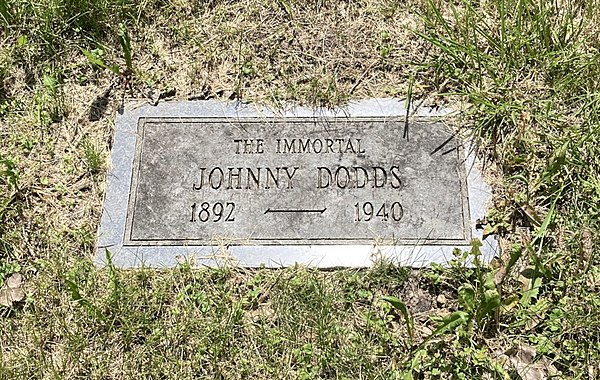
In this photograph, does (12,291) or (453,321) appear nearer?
(453,321)

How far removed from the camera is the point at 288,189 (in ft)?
9.27

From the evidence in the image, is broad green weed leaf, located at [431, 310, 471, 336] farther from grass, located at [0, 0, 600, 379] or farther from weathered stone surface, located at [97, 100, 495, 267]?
weathered stone surface, located at [97, 100, 495, 267]

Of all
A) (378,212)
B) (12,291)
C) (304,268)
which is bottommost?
(12,291)

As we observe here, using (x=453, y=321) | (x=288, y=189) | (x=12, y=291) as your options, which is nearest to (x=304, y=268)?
(x=288, y=189)

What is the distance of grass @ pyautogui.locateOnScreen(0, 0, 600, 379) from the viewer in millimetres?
2531

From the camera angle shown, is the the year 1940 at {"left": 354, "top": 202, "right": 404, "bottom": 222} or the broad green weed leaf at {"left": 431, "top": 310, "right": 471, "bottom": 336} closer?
the broad green weed leaf at {"left": 431, "top": 310, "right": 471, "bottom": 336}

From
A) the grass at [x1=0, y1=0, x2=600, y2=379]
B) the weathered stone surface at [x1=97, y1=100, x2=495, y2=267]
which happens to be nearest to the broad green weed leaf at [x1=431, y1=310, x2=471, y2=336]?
the grass at [x1=0, y1=0, x2=600, y2=379]

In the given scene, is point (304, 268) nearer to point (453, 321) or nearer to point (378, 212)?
point (378, 212)

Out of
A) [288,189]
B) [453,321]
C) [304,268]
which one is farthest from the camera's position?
[288,189]

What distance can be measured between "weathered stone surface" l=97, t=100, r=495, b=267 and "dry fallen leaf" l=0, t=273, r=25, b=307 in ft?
1.20

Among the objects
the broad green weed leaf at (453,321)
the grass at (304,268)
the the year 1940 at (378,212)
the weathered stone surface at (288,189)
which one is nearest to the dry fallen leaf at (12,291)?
the grass at (304,268)

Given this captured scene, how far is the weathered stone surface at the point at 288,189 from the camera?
2.72 meters

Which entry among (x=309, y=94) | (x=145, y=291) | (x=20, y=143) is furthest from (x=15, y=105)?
(x=309, y=94)

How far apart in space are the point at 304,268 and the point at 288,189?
36cm
